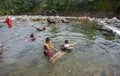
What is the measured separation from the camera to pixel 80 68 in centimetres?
1416

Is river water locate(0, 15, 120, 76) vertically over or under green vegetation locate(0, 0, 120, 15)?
under

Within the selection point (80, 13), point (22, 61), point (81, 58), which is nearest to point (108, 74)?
point (81, 58)

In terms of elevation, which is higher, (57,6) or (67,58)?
(57,6)

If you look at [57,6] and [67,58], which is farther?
[57,6]

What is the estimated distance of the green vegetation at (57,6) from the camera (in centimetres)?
4239

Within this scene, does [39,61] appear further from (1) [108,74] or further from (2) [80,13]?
(2) [80,13]

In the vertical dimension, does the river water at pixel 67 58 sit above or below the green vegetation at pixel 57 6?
below

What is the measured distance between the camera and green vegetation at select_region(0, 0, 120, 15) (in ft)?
139

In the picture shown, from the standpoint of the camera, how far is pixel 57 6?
4847 cm

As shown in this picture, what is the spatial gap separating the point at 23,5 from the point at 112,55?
37.9 m

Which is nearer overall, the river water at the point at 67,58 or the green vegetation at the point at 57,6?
the river water at the point at 67,58

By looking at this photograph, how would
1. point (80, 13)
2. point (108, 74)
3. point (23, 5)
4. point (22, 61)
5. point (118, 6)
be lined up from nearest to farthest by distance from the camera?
1. point (108, 74)
2. point (22, 61)
3. point (118, 6)
4. point (80, 13)
5. point (23, 5)

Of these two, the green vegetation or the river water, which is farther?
the green vegetation

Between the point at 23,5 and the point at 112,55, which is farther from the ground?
the point at 23,5
